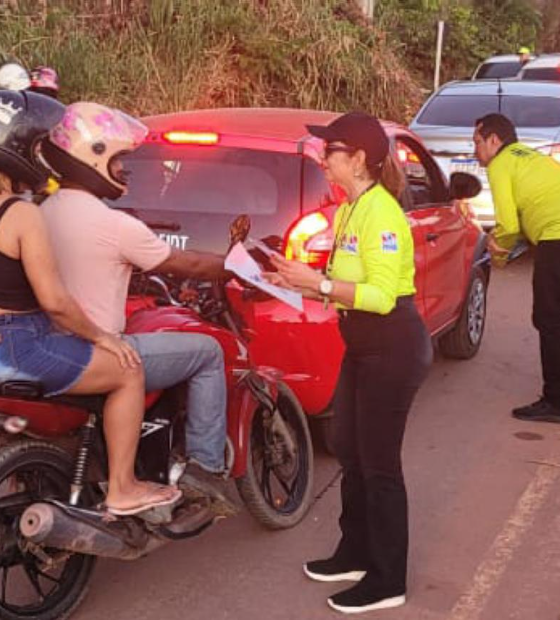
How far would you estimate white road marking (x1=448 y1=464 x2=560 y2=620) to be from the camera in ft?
12.7

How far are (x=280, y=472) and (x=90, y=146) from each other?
70.6 inches

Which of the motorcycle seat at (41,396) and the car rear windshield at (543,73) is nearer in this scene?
the motorcycle seat at (41,396)

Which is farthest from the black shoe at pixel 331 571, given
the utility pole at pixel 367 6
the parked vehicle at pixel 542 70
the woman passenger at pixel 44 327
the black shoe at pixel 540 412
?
the parked vehicle at pixel 542 70

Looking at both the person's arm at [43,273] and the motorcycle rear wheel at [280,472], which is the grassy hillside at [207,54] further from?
the person's arm at [43,273]

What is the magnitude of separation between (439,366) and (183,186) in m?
2.81

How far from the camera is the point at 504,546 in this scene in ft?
14.4

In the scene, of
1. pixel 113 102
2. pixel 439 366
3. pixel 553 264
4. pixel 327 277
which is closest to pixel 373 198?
pixel 327 277

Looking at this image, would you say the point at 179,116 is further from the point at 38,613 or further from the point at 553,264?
the point at 38,613

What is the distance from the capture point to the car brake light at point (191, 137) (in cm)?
506

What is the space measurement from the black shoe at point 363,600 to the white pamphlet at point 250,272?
1.10 meters

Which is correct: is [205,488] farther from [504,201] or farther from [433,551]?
[504,201]

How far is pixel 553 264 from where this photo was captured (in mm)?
5988

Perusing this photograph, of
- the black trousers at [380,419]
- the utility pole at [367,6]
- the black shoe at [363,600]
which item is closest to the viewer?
the black trousers at [380,419]

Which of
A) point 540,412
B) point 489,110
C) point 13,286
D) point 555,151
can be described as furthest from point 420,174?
point 489,110
